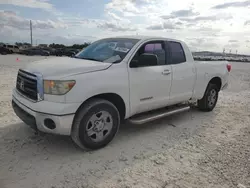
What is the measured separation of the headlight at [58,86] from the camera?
3.17 metres

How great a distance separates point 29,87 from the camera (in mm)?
3445

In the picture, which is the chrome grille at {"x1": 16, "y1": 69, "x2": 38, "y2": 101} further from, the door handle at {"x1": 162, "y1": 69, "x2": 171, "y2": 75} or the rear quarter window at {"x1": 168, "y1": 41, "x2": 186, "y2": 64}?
the rear quarter window at {"x1": 168, "y1": 41, "x2": 186, "y2": 64}

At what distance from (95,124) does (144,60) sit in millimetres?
1391

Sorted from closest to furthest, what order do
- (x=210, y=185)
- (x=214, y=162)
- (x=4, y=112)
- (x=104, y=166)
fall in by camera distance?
1. (x=210, y=185)
2. (x=104, y=166)
3. (x=214, y=162)
4. (x=4, y=112)

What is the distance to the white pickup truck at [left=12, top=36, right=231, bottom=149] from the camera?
3.21 metres

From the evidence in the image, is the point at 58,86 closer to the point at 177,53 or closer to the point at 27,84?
the point at 27,84

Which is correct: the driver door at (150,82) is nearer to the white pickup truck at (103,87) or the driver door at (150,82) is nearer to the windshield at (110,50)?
the white pickup truck at (103,87)

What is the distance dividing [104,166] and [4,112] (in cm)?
324

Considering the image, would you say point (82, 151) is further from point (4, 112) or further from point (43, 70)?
point (4, 112)

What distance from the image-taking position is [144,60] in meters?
3.95

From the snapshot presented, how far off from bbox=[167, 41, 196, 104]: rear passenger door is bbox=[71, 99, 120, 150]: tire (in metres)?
1.61

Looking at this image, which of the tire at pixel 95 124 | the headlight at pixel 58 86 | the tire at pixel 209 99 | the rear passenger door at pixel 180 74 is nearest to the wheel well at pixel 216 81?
the tire at pixel 209 99

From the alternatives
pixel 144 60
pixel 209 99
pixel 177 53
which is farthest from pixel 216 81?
pixel 144 60

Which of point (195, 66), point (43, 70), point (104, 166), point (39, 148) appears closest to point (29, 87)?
point (43, 70)
